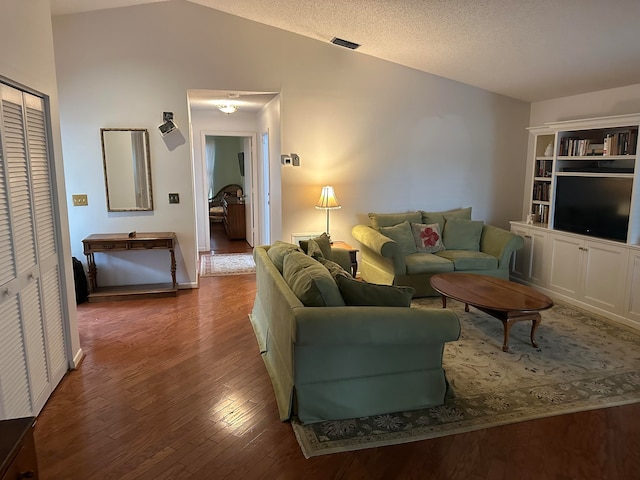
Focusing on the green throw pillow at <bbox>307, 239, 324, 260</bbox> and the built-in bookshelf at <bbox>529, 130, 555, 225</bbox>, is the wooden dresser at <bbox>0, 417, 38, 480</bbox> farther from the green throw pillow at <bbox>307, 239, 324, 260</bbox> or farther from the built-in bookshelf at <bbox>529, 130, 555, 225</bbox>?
the built-in bookshelf at <bbox>529, 130, 555, 225</bbox>

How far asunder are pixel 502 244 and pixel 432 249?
30.8 inches

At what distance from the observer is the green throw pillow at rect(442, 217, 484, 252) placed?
5.30m

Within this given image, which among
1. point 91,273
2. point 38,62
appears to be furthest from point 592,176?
point 91,273

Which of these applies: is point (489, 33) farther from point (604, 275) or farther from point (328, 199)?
point (604, 275)

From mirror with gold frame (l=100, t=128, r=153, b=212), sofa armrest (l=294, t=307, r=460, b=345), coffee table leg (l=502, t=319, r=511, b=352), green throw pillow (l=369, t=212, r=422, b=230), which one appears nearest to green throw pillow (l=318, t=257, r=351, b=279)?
sofa armrest (l=294, t=307, r=460, b=345)

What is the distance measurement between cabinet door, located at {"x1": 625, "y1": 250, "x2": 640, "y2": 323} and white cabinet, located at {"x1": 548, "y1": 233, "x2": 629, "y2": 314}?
0.15 ft

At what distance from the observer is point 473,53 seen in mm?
4461

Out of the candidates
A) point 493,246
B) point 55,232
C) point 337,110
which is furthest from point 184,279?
point 493,246

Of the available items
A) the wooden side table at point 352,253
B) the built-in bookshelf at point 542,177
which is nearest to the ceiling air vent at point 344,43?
the wooden side table at point 352,253

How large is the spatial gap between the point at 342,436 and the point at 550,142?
462 centimetres

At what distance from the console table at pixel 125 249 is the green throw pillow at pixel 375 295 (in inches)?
110

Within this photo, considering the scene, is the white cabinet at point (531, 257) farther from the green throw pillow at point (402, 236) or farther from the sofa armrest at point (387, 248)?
the sofa armrest at point (387, 248)

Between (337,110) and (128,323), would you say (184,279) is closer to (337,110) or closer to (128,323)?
(128,323)

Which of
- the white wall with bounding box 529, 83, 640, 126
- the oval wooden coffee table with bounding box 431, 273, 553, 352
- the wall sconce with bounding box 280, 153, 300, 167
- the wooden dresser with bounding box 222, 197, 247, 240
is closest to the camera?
the oval wooden coffee table with bounding box 431, 273, 553, 352
